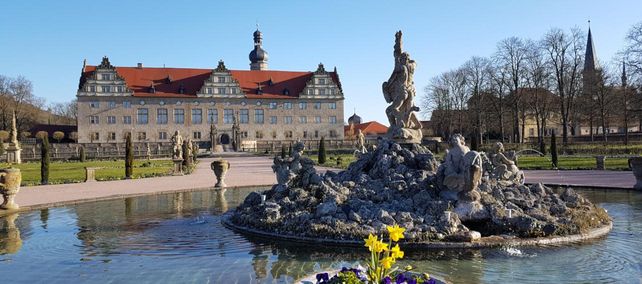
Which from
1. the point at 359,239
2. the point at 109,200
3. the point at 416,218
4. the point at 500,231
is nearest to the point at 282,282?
the point at 359,239

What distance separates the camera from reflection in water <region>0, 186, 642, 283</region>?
270 inches

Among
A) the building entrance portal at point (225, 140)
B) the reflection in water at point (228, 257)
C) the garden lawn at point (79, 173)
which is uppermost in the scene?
the building entrance portal at point (225, 140)

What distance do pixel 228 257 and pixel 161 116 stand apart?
6909 cm

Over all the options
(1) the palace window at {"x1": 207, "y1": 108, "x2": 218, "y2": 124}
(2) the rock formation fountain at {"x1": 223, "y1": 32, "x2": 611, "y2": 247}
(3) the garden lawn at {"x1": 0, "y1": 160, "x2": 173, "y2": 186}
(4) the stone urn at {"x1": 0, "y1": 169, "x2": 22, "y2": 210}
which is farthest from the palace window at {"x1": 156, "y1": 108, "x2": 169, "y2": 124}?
(2) the rock formation fountain at {"x1": 223, "y1": 32, "x2": 611, "y2": 247}

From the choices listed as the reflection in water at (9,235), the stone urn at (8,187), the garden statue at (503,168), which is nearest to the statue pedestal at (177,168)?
the stone urn at (8,187)

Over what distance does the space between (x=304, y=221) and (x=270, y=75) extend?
7198 centimetres

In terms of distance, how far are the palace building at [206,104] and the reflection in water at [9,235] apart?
55.7m

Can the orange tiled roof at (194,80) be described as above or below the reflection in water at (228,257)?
above

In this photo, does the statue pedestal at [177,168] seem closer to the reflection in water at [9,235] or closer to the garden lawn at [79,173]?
the garden lawn at [79,173]

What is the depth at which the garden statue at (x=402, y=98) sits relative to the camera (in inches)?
553

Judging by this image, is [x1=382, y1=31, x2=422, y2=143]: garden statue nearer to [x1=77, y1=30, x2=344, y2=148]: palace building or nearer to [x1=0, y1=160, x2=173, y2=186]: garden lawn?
[x1=0, y1=160, x2=173, y2=186]: garden lawn

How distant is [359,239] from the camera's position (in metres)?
8.52

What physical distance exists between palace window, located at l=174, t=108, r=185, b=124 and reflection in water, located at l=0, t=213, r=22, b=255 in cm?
6202

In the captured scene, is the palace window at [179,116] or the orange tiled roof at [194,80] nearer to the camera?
the orange tiled roof at [194,80]
